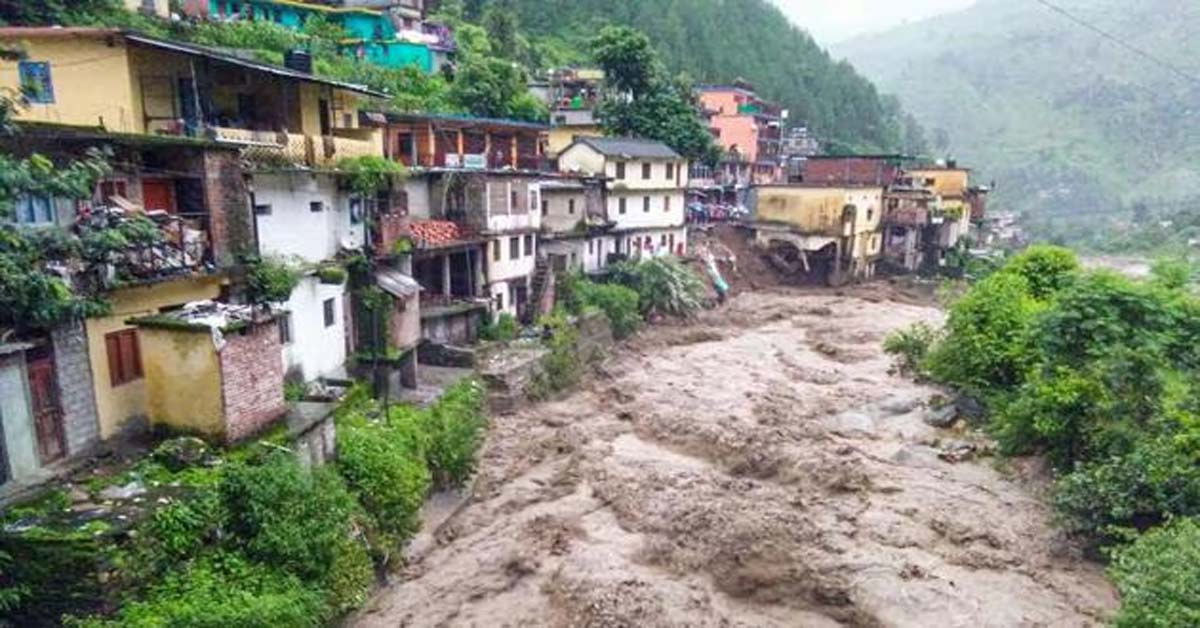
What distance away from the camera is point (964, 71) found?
6850 inches

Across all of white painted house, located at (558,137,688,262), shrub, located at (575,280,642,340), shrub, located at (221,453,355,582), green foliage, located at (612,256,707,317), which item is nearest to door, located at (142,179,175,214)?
shrub, located at (221,453,355,582)

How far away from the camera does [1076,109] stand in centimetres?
13088

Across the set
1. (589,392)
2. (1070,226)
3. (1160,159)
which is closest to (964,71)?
(1160,159)

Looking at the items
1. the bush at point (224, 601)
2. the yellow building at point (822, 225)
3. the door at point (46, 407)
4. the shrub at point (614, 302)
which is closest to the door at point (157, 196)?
the door at point (46, 407)

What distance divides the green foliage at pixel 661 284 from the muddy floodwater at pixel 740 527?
9.79 m

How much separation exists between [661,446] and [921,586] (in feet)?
31.1

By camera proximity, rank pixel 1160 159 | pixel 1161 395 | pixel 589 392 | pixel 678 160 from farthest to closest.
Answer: pixel 1160 159
pixel 678 160
pixel 589 392
pixel 1161 395

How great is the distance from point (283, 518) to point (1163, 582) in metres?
13.7

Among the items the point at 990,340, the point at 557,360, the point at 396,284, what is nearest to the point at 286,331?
the point at 396,284

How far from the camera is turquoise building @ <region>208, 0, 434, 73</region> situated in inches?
1919

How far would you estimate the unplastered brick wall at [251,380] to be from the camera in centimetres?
1349

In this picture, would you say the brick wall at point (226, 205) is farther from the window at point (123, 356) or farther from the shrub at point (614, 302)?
the shrub at point (614, 302)

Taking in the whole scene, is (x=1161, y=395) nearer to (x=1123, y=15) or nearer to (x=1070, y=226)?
(x=1070, y=226)

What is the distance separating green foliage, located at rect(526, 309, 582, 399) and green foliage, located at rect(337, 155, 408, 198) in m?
8.27
